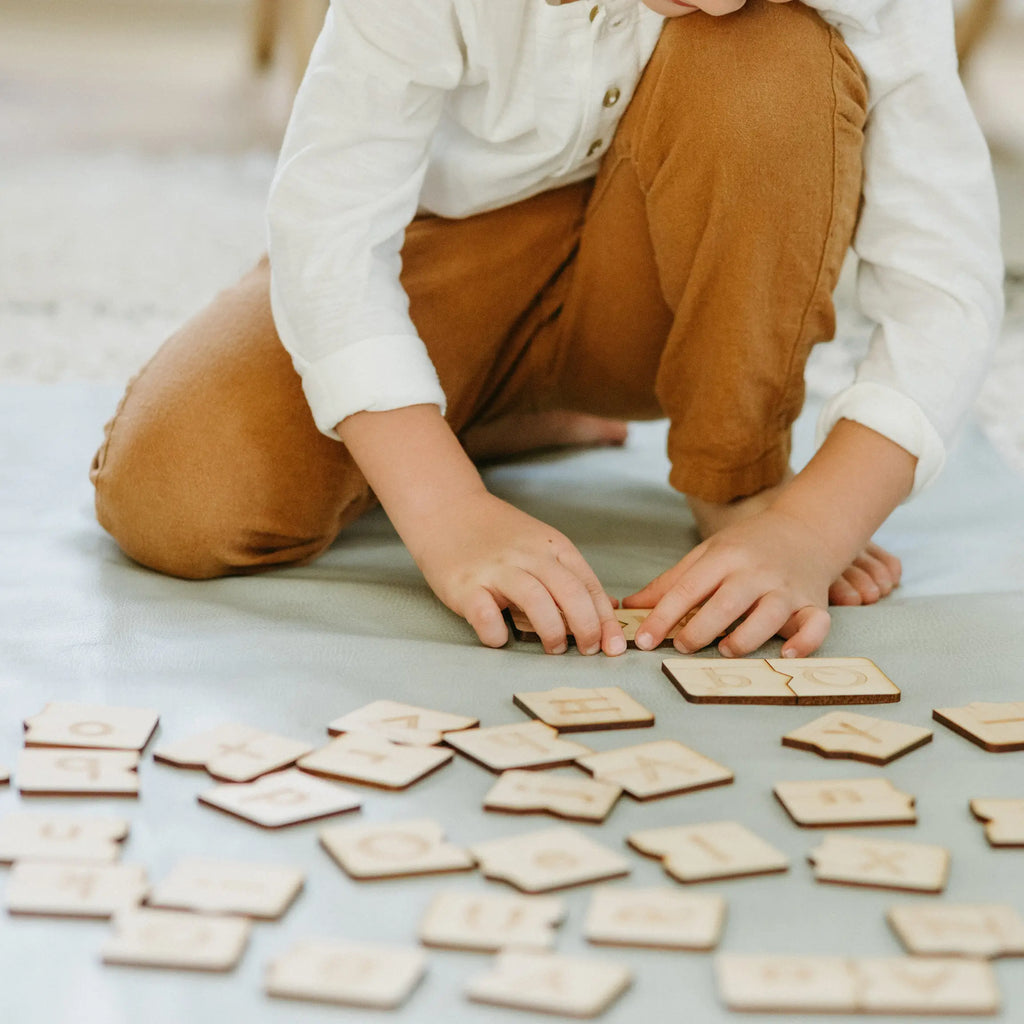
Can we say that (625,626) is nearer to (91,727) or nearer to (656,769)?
(656,769)

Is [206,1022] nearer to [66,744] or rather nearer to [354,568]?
[66,744]

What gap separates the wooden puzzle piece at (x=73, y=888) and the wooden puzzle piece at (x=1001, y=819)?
0.37 meters

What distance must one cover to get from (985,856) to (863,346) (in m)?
1.25

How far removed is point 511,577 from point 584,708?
4.5 inches

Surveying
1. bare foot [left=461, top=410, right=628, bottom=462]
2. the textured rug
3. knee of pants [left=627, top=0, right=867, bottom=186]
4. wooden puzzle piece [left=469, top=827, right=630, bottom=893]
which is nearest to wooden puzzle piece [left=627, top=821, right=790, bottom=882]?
wooden puzzle piece [left=469, top=827, right=630, bottom=893]

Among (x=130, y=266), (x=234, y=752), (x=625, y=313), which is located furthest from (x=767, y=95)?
(x=130, y=266)

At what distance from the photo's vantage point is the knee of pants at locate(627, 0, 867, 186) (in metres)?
0.88

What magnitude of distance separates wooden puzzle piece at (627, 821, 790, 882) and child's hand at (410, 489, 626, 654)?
21 centimetres

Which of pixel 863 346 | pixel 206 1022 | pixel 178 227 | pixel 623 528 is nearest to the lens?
pixel 206 1022

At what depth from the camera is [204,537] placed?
0.92 meters

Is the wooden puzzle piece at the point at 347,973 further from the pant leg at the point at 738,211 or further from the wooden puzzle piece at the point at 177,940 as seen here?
the pant leg at the point at 738,211

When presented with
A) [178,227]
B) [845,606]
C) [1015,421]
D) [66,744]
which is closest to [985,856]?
[845,606]

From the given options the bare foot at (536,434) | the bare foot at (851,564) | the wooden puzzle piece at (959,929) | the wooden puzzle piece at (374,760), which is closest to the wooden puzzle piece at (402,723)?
the wooden puzzle piece at (374,760)

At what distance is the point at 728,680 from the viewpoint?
74 centimetres
